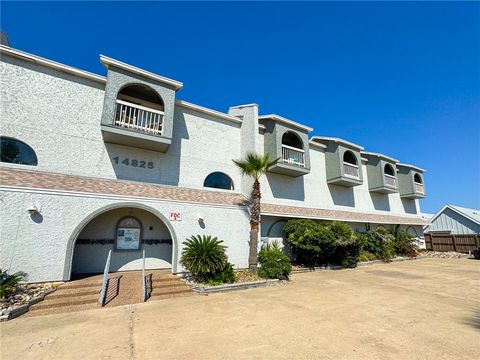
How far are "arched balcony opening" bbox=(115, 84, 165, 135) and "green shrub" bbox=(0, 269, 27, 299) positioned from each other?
21.3ft

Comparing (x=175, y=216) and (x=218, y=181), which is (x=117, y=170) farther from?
(x=218, y=181)

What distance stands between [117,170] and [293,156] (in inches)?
430

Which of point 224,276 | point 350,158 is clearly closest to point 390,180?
point 350,158

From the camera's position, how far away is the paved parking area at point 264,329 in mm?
4184

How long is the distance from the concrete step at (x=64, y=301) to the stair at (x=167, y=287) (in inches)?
68.2

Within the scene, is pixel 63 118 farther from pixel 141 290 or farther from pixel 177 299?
pixel 177 299

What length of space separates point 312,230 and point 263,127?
24.5 feet

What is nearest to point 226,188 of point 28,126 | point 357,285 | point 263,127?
point 263,127

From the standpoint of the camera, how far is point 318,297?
792 centimetres

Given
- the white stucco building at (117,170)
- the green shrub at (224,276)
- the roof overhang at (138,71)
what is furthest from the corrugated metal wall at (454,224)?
the roof overhang at (138,71)

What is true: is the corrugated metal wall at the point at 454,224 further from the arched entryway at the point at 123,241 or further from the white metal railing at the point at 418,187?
the arched entryway at the point at 123,241

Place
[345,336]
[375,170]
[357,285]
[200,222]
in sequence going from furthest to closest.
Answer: [375,170]
[200,222]
[357,285]
[345,336]

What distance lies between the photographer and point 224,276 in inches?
371

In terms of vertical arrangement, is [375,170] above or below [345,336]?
above
